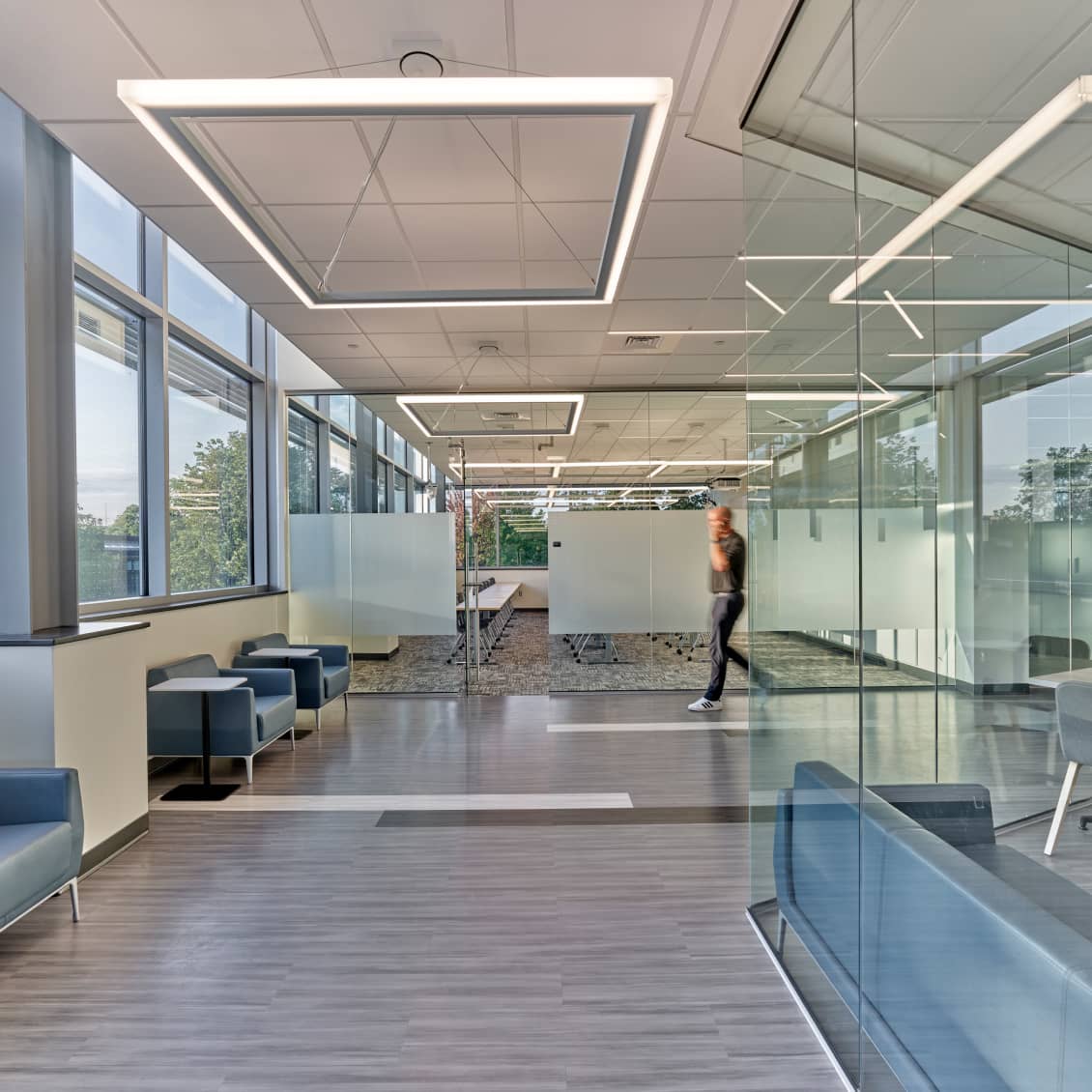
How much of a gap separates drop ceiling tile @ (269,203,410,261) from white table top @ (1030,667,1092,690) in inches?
150

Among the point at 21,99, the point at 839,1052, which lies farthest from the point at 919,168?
the point at 21,99

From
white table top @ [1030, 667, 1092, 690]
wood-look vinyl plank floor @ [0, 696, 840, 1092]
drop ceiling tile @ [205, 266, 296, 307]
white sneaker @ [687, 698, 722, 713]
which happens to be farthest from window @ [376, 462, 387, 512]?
white table top @ [1030, 667, 1092, 690]

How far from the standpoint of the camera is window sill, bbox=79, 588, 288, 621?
4836 mm

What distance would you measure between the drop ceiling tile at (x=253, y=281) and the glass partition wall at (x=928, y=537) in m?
3.46

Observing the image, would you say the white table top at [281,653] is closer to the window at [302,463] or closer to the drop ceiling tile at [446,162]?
the window at [302,463]

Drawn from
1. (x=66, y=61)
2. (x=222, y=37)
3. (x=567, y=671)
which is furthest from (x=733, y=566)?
(x=66, y=61)

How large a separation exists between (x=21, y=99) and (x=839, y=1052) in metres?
4.63

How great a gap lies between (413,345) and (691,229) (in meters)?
2.92

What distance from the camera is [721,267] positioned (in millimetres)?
4914

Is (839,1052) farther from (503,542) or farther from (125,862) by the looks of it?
(503,542)

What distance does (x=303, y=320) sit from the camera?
5.85 m

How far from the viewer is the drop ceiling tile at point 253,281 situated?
489 cm

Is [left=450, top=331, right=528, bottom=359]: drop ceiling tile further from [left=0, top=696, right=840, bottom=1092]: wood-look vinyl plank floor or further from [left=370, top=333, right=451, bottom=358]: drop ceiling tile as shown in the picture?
[left=0, top=696, right=840, bottom=1092]: wood-look vinyl plank floor

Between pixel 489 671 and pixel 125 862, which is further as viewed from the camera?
pixel 489 671
